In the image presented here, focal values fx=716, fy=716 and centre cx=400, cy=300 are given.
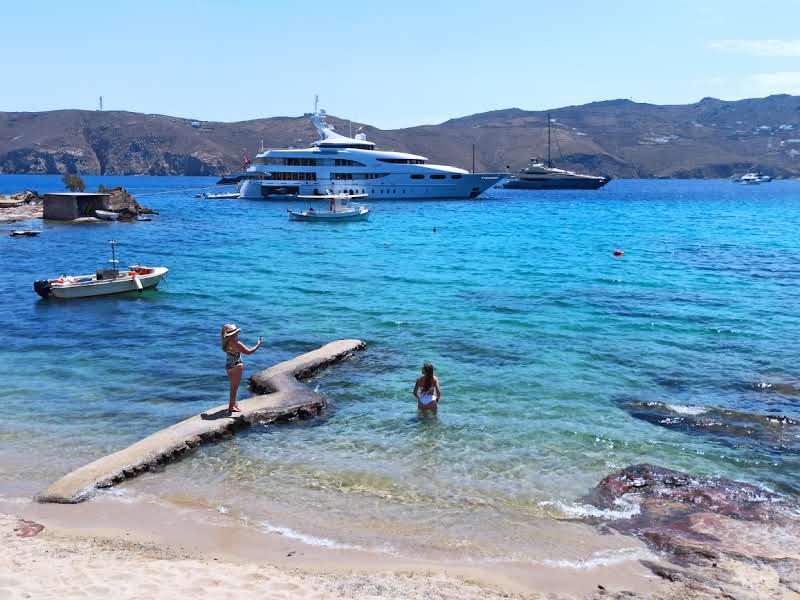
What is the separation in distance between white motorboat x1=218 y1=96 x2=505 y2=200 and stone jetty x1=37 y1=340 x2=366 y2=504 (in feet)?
226

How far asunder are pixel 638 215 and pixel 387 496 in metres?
73.4

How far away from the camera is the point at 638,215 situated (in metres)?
77.3

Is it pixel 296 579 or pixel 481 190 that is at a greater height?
pixel 481 190

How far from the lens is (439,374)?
51.5 ft

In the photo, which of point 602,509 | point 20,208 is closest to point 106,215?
point 20,208

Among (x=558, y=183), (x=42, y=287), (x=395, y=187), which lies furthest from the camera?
(x=558, y=183)

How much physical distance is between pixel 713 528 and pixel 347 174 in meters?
77.7

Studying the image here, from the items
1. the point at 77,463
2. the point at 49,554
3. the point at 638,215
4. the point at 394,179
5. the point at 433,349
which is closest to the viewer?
the point at 49,554

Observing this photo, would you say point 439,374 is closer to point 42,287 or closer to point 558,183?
point 42,287

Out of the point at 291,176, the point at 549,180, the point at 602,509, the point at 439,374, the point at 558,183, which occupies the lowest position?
the point at 602,509

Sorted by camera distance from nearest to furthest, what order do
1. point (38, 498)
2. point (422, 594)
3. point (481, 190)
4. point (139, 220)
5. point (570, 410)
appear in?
point (422, 594) → point (38, 498) → point (570, 410) → point (139, 220) → point (481, 190)

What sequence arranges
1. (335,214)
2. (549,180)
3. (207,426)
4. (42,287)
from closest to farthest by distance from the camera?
(207,426), (42,287), (335,214), (549,180)

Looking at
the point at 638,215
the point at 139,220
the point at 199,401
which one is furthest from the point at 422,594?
the point at 638,215

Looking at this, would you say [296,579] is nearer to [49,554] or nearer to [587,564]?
[49,554]
